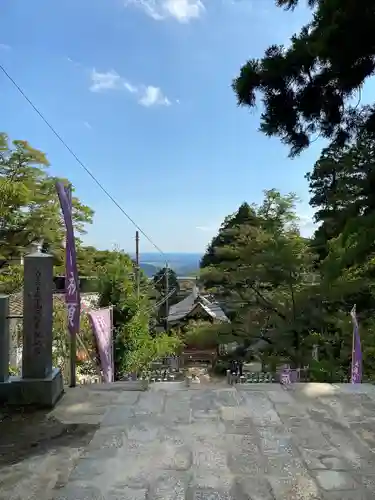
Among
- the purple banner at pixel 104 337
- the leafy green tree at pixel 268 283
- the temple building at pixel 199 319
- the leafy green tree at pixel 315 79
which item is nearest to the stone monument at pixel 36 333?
the leafy green tree at pixel 315 79

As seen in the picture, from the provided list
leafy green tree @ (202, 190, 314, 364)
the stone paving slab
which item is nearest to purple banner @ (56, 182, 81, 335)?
the stone paving slab

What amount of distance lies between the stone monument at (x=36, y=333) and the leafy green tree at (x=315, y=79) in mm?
2082

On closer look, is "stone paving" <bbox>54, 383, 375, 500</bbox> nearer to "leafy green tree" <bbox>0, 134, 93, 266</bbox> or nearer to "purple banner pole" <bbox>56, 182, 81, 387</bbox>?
"purple banner pole" <bbox>56, 182, 81, 387</bbox>

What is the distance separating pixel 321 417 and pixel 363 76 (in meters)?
2.49

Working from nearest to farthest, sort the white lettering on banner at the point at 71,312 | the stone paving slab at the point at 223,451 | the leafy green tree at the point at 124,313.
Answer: the stone paving slab at the point at 223,451
the white lettering on banner at the point at 71,312
the leafy green tree at the point at 124,313

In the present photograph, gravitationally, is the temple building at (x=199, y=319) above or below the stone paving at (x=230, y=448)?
below

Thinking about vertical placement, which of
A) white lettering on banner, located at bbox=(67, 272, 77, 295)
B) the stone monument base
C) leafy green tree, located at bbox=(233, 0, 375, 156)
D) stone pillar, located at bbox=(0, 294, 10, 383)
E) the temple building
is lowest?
the temple building

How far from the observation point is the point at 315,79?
336cm

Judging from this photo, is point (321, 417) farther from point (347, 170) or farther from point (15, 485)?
point (347, 170)

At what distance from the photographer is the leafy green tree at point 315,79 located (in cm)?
298

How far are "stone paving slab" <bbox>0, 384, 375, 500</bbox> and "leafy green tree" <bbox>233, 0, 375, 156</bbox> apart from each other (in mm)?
2071

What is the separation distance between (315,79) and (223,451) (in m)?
2.64

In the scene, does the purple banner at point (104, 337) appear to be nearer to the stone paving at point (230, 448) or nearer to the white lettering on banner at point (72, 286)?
the white lettering on banner at point (72, 286)

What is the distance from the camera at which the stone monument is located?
366 cm
